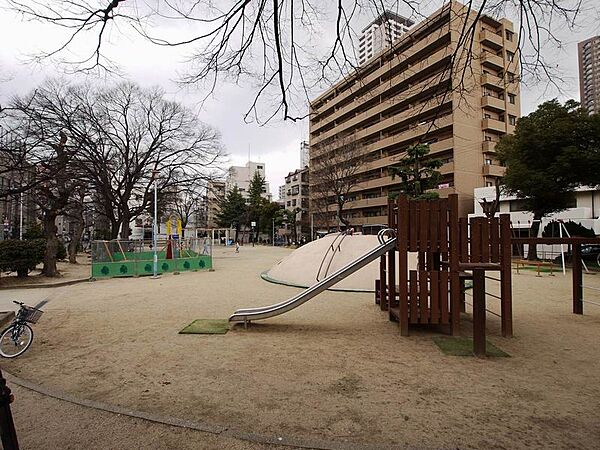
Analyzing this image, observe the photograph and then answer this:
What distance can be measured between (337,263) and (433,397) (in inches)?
324

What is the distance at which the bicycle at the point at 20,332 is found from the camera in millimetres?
5137

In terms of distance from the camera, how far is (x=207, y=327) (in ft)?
21.8

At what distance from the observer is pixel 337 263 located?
1187 centimetres

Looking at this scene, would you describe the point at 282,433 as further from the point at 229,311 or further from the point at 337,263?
the point at 337,263

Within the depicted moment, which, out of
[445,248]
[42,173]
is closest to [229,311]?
[445,248]

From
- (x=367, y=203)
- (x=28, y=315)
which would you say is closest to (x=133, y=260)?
(x=28, y=315)

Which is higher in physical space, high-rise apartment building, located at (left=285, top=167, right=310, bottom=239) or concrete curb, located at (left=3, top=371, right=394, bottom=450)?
high-rise apartment building, located at (left=285, top=167, right=310, bottom=239)

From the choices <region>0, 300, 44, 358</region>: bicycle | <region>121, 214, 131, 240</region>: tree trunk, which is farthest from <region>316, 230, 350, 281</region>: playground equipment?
<region>121, 214, 131, 240</region>: tree trunk

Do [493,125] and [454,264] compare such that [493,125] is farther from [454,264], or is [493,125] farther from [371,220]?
[454,264]

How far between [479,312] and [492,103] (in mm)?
37855

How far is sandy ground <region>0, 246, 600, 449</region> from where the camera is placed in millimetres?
3059

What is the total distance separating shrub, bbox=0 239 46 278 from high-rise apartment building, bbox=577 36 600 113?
56.5 feet

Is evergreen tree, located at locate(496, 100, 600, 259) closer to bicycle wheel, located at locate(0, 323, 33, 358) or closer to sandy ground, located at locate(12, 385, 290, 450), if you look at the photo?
sandy ground, located at locate(12, 385, 290, 450)

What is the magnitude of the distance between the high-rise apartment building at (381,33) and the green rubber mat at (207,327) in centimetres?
486
